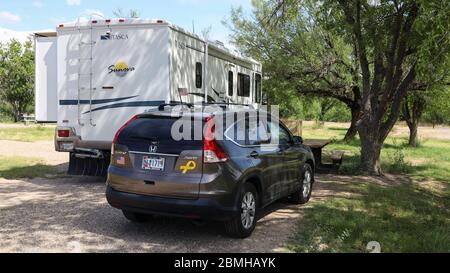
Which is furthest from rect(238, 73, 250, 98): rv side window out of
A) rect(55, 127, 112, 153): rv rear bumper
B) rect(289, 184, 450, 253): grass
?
rect(289, 184, 450, 253): grass

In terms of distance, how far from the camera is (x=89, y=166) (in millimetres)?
9984

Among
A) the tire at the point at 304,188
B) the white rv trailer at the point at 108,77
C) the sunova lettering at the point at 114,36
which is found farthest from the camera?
the sunova lettering at the point at 114,36

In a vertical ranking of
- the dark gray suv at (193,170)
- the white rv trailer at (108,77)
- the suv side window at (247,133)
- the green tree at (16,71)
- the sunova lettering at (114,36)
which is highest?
the green tree at (16,71)

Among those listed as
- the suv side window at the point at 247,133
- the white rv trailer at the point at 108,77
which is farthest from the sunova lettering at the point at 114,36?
the suv side window at the point at 247,133

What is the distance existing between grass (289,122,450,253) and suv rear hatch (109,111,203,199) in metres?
1.53

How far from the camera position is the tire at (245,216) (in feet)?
19.1

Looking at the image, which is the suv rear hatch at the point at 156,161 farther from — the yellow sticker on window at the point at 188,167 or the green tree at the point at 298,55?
the green tree at the point at 298,55

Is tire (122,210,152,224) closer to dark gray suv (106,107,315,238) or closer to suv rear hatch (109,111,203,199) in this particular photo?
dark gray suv (106,107,315,238)

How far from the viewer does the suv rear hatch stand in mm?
5590

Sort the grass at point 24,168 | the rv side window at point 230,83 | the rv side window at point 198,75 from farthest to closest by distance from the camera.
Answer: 1. the rv side window at point 230,83
2. the grass at point 24,168
3. the rv side window at point 198,75

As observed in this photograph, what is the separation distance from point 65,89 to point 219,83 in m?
3.90

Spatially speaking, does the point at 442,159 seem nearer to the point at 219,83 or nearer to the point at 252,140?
the point at 219,83

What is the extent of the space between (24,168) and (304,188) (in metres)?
7.58

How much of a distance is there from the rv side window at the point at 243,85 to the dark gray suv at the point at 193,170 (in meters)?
7.65
